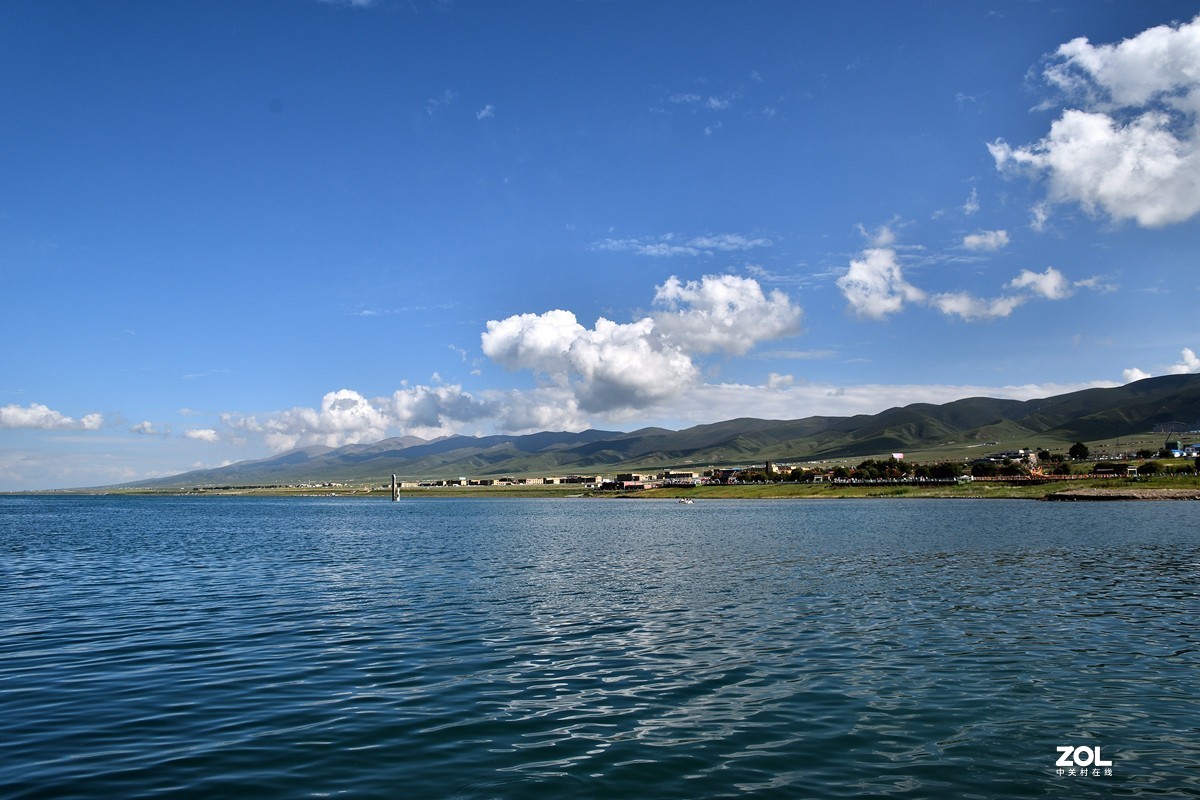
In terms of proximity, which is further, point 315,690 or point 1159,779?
point 315,690

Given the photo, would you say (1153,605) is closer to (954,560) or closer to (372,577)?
(954,560)

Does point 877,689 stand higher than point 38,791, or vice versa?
point 38,791

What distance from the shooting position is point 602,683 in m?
25.5

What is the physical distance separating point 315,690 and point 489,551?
53.7 metres

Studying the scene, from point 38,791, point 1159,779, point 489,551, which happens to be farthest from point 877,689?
point 489,551

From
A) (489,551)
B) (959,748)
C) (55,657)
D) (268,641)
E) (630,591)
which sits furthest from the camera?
(489,551)

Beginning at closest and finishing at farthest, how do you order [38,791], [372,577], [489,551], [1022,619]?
1. [38,791]
2. [1022,619]
3. [372,577]
4. [489,551]

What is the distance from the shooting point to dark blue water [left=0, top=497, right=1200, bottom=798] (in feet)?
57.3

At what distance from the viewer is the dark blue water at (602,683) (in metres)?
17.5

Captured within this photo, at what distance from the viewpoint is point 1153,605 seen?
40.7m
